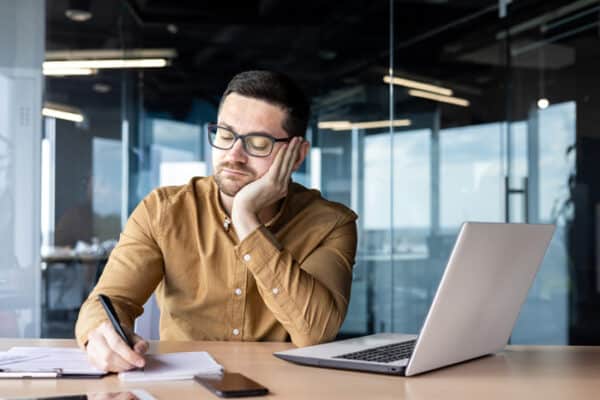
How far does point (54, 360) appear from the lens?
1420 mm

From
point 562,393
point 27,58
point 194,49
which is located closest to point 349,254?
point 562,393

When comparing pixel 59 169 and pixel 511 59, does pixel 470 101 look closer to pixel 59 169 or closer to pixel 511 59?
pixel 511 59

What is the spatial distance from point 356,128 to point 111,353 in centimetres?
401

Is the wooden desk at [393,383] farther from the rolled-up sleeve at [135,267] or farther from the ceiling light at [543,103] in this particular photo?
the ceiling light at [543,103]

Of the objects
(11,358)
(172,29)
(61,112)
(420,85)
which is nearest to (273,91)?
(11,358)

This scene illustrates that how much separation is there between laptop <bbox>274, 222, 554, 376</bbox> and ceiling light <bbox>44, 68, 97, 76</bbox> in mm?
3379

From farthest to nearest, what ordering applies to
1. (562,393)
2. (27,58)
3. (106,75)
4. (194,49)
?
(194,49)
(106,75)
(27,58)
(562,393)

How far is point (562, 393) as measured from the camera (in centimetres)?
122

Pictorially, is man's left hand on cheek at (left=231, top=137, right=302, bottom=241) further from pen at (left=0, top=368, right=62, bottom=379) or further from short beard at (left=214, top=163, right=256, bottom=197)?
pen at (left=0, top=368, right=62, bottom=379)

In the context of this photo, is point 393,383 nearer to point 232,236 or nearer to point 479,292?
point 479,292

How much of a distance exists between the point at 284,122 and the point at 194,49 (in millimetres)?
3464

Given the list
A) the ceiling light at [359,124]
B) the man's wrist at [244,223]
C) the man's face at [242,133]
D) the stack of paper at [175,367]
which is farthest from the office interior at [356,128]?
the stack of paper at [175,367]

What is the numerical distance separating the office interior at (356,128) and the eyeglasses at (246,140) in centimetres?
245

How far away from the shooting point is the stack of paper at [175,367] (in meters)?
1.27
